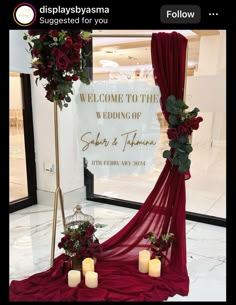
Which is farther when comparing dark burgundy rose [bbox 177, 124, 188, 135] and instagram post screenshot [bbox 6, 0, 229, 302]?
dark burgundy rose [bbox 177, 124, 188, 135]

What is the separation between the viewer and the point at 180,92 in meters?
1.63

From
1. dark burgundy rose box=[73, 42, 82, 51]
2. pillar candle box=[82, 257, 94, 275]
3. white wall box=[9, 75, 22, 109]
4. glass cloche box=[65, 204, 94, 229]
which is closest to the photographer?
dark burgundy rose box=[73, 42, 82, 51]

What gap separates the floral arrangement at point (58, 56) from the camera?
1464mm

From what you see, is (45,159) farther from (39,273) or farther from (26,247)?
(39,273)

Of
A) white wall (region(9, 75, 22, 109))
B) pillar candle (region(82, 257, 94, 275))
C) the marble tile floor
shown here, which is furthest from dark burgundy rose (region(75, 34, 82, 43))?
white wall (region(9, 75, 22, 109))

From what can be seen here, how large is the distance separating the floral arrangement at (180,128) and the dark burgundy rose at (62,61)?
0.58 m

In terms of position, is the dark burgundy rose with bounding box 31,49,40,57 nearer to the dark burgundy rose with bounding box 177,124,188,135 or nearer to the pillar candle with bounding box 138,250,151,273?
the dark burgundy rose with bounding box 177,124,188,135

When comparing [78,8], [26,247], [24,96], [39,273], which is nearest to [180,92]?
[78,8]

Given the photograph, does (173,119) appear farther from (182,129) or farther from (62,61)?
(62,61)

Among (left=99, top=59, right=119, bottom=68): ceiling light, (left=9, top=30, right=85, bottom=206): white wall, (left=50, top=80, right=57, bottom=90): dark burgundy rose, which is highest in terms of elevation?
(left=99, top=59, right=119, bottom=68): ceiling light

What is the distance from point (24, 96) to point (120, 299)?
2.07 metres

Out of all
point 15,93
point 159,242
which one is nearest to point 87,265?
point 159,242

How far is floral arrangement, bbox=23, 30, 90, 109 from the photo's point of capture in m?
1.46

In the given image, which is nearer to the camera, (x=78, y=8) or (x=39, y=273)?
(x=78, y=8)
